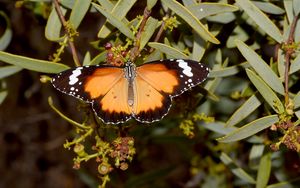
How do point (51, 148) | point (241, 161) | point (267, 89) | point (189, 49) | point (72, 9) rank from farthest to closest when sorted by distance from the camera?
point (51, 148) < point (241, 161) < point (189, 49) < point (72, 9) < point (267, 89)

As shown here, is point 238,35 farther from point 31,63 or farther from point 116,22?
point 31,63

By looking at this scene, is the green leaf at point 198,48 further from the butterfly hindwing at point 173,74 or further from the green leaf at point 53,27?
the green leaf at point 53,27

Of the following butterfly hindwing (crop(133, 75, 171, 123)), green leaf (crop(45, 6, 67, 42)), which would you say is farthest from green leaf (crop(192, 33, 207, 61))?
green leaf (crop(45, 6, 67, 42))

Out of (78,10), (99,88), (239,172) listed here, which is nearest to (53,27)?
(78,10)

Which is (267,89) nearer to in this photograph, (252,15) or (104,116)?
(252,15)

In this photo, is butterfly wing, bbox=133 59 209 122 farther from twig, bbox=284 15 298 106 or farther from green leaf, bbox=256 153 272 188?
green leaf, bbox=256 153 272 188

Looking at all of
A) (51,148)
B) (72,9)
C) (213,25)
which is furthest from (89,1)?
(51,148)

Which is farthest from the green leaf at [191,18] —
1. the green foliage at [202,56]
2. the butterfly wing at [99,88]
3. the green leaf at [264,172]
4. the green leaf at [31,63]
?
the green leaf at [264,172]
